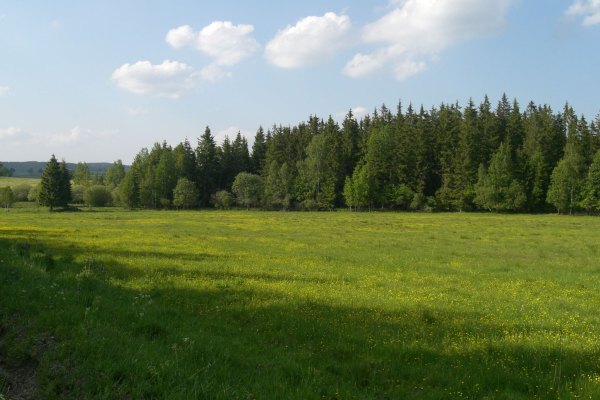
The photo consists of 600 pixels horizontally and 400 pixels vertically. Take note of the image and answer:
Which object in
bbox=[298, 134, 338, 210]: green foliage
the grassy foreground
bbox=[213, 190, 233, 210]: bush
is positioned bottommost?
the grassy foreground

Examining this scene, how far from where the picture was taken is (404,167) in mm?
98125

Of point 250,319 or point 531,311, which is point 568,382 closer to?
point 531,311

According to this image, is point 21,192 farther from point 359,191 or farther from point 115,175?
point 359,191

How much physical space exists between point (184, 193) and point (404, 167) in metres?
52.5

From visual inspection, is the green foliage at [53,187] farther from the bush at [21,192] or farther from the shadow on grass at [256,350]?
the shadow on grass at [256,350]

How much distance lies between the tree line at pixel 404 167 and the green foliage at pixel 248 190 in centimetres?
26

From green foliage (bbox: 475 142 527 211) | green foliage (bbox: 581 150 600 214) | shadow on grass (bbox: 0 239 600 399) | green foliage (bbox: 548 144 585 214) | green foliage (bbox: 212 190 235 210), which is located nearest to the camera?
shadow on grass (bbox: 0 239 600 399)

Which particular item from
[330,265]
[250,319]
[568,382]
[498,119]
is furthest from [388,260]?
[498,119]

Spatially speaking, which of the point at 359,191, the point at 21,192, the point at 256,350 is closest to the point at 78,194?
the point at 21,192

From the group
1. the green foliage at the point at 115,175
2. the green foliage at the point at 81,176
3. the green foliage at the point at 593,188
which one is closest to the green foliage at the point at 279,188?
the green foliage at the point at 593,188

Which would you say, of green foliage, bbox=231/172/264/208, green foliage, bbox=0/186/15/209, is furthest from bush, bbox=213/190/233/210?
green foliage, bbox=0/186/15/209

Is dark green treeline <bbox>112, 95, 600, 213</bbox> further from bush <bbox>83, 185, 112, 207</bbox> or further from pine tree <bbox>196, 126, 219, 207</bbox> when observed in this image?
bush <bbox>83, 185, 112, 207</bbox>

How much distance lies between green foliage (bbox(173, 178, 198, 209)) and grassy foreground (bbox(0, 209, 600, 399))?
87207 millimetres

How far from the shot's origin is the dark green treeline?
85.9 metres
